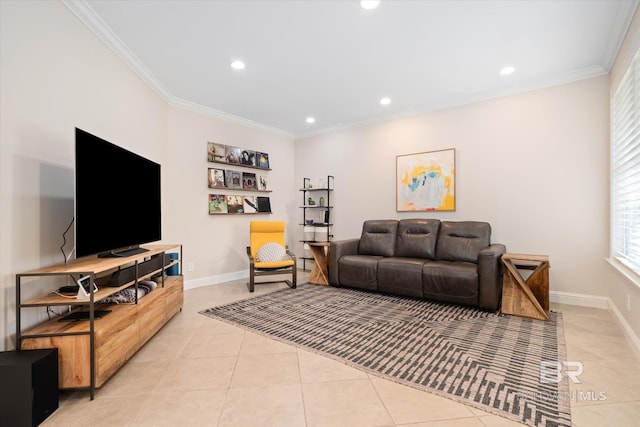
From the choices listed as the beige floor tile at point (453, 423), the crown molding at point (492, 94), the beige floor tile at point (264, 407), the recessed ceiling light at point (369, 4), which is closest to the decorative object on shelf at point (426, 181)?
the crown molding at point (492, 94)

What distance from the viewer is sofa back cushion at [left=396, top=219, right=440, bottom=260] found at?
402 cm

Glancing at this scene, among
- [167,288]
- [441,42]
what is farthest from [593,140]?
[167,288]

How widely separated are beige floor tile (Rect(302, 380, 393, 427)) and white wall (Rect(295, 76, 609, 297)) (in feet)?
9.74

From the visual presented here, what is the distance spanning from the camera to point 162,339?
8.39 ft

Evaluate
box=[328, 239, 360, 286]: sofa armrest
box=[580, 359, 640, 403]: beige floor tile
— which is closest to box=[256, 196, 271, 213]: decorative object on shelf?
box=[328, 239, 360, 286]: sofa armrest

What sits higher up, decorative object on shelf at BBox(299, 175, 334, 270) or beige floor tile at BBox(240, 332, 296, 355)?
decorative object on shelf at BBox(299, 175, 334, 270)

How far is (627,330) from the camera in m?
2.47

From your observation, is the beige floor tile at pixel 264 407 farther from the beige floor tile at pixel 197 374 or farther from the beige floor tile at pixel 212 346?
the beige floor tile at pixel 212 346

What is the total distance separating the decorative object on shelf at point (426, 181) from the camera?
424 cm

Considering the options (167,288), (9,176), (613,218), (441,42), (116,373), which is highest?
(441,42)

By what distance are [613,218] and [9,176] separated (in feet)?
16.3

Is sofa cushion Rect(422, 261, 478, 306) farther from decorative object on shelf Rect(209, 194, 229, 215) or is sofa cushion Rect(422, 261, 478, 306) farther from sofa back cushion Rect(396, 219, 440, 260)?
decorative object on shelf Rect(209, 194, 229, 215)

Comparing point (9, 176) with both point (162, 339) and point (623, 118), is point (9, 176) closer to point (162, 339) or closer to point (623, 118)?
point (162, 339)

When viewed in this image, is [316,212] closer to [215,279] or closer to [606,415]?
[215,279]
